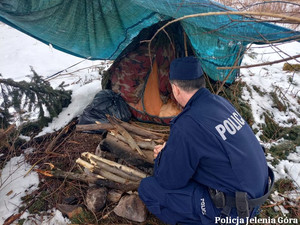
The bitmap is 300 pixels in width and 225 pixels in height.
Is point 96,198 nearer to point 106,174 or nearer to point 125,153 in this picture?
point 106,174

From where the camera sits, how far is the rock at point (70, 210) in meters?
2.34

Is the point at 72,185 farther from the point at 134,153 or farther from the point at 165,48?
the point at 165,48

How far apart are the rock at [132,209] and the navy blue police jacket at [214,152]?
72 centimetres

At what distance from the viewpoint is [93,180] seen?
2.53m

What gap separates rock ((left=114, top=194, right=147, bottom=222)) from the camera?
7.25 ft

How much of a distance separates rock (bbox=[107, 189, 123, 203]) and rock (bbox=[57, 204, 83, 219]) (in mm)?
339

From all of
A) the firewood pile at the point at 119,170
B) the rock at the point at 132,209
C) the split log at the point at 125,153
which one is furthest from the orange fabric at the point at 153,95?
the rock at the point at 132,209

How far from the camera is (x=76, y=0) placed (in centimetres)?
286

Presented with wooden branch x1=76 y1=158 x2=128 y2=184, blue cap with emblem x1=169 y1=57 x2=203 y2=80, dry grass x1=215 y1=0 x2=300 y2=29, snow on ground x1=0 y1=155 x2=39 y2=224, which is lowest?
snow on ground x1=0 y1=155 x2=39 y2=224

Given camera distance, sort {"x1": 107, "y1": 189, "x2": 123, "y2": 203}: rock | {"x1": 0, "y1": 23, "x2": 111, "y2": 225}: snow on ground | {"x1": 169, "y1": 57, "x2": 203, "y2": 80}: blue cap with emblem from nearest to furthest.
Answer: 1. {"x1": 169, "y1": 57, "x2": 203, "y2": 80}: blue cap with emblem
2. {"x1": 107, "y1": 189, "x2": 123, "y2": 203}: rock
3. {"x1": 0, "y1": 23, "x2": 111, "y2": 225}: snow on ground

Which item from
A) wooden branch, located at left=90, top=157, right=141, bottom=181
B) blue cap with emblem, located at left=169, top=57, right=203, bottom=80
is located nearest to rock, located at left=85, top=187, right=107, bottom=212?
wooden branch, located at left=90, top=157, right=141, bottom=181

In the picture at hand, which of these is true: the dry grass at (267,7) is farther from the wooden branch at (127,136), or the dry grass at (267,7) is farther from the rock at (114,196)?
the rock at (114,196)

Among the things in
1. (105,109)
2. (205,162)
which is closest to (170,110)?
(105,109)

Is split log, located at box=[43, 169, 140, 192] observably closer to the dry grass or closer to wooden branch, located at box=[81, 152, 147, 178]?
wooden branch, located at box=[81, 152, 147, 178]
